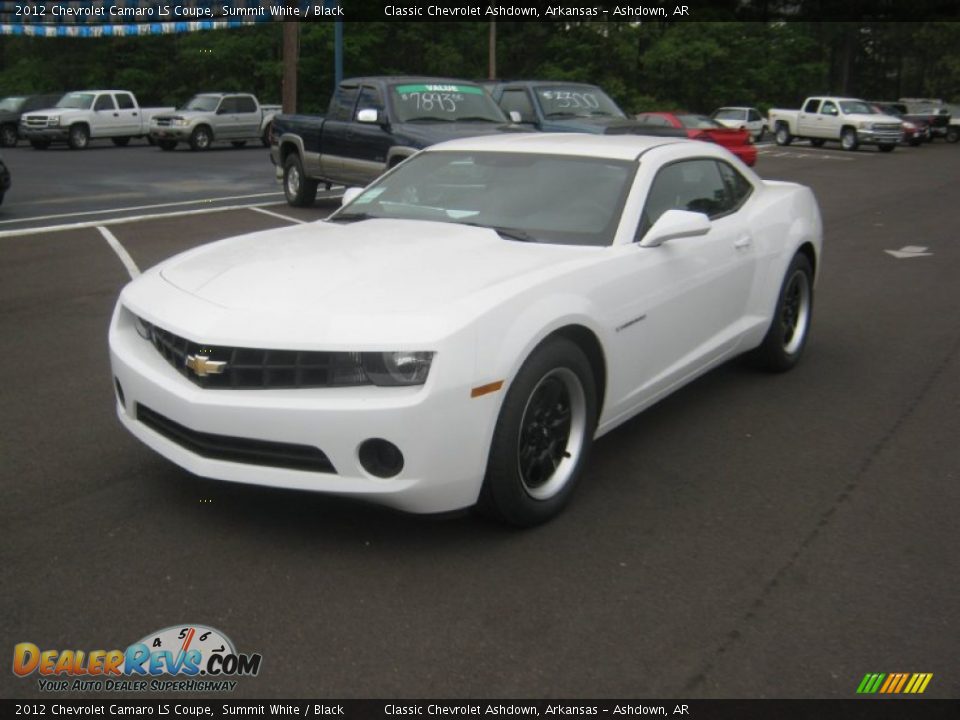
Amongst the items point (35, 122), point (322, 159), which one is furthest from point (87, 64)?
point (322, 159)

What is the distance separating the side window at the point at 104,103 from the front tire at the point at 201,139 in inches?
140

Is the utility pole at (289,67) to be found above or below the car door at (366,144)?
above

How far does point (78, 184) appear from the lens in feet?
61.7

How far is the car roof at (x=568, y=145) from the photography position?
17.0ft

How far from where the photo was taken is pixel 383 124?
1313cm

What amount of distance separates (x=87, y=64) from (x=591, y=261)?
58.7 metres

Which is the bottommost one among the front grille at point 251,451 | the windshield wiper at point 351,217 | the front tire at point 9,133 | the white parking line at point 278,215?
the white parking line at point 278,215

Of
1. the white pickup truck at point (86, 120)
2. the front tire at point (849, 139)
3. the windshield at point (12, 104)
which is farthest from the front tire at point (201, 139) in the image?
the front tire at point (849, 139)

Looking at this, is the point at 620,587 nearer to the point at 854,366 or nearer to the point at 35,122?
the point at 854,366

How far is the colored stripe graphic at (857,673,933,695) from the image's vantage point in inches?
118

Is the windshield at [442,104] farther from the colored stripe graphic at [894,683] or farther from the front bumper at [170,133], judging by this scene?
the front bumper at [170,133]

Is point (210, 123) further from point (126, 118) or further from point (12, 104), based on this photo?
point (12, 104)

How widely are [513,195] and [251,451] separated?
6.41ft

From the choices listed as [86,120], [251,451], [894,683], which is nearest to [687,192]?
[251,451]
